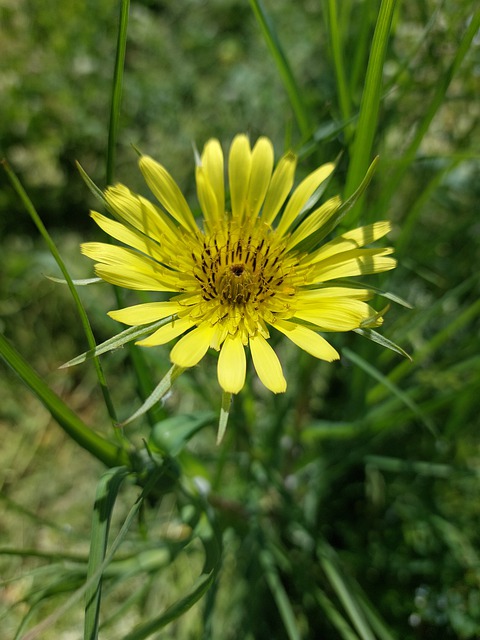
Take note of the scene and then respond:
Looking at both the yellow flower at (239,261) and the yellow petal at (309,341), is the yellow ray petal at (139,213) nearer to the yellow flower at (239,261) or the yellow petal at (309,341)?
the yellow flower at (239,261)

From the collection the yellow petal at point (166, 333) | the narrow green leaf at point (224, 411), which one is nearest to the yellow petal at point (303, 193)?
the yellow petal at point (166, 333)

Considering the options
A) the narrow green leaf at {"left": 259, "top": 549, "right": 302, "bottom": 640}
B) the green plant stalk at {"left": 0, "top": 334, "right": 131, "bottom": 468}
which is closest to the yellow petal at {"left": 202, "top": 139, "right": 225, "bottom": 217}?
the green plant stalk at {"left": 0, "top": 334, "right": 131, "bottom": 468}

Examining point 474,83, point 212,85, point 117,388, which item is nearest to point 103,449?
point 117,388

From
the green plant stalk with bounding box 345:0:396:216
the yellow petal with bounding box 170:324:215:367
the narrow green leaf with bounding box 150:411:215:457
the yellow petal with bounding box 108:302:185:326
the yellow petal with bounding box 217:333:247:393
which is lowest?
the narrow green leaf with bounding box 150:411:215:457

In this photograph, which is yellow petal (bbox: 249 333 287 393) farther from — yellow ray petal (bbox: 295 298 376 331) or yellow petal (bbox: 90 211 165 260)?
yellow petal (bbox: 90 211 165 260)

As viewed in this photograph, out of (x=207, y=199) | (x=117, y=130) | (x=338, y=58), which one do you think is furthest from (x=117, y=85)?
(x=338, y=58)

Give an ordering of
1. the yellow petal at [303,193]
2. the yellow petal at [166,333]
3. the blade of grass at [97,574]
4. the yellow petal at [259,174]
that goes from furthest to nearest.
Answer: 1. the yellow petal at [259,174]
2. the yellow petal at [303,193]
3. the yellow petal at [166,333]
4. the blade of grass at [97,574]

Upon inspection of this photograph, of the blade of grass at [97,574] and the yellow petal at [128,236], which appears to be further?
the yellow petal at [128,236]
